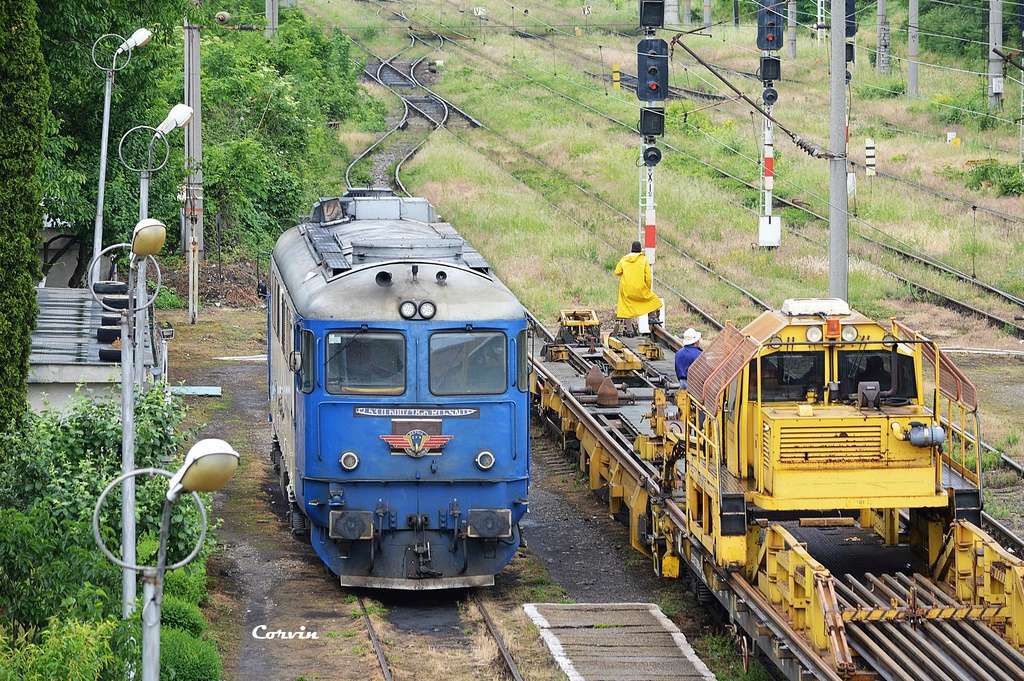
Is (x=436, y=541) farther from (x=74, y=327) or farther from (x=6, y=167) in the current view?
(x=74, y=327)

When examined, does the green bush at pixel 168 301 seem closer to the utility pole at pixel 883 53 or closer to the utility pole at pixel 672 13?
the utility pole at pixel 883 53

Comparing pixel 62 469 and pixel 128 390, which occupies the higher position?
pixel 128 390

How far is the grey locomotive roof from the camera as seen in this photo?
15.5 metres

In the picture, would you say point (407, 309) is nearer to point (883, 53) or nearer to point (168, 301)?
point (168, 301)

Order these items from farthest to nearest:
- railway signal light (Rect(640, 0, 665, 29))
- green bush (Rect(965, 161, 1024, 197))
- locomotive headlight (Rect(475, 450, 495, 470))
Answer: green bush (Rect(965, 161, 1024, 197)) → railway signal light (Rect(640, 0, 665, 29)) → locomotive headlight (Rect(475, 450, 495, 470))

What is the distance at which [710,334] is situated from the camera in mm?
27594

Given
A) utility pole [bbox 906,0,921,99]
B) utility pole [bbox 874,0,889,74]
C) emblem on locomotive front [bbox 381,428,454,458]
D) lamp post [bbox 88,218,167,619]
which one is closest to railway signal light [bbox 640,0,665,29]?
emblem on locomotive front [bbox 381,428,454,458]

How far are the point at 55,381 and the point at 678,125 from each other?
114 ft

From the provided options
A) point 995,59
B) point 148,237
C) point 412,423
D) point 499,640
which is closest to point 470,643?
point 499,640

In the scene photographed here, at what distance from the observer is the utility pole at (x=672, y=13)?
7162cm

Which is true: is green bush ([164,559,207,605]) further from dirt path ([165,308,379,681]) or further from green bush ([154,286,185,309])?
green bush ([154,286,185,309])

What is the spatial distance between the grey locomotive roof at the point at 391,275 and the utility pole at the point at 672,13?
181 ft

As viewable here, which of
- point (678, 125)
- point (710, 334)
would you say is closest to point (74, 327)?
point (710, 334)

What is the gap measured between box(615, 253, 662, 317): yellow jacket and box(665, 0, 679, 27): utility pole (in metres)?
49.0
